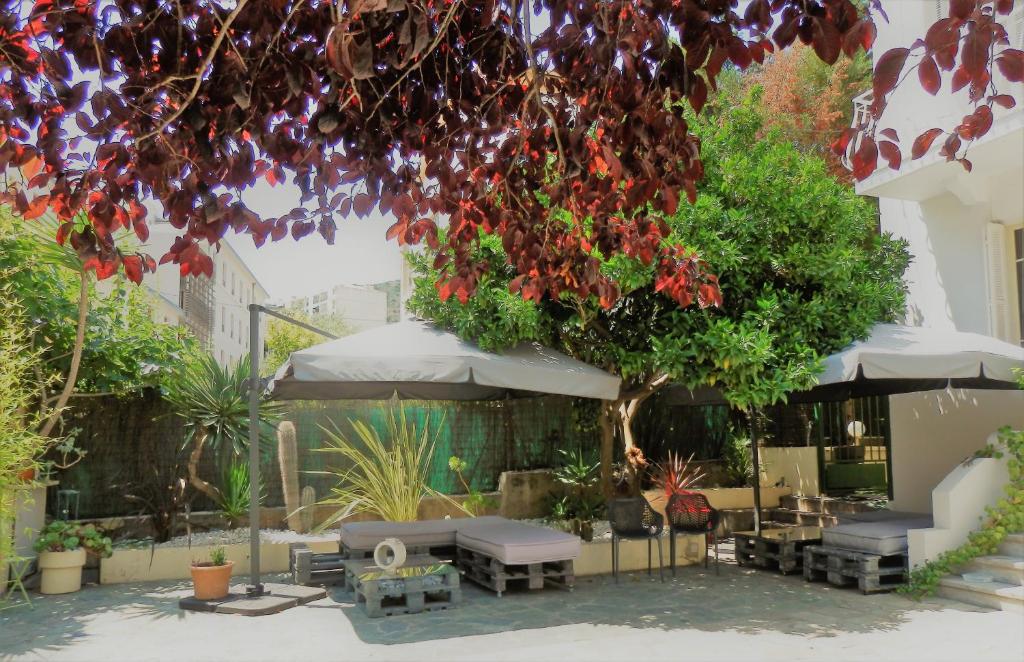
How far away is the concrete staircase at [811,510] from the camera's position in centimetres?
1052

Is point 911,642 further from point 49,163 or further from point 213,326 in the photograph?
point 213,326

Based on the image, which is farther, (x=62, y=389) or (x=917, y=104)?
(x=917, y=104)

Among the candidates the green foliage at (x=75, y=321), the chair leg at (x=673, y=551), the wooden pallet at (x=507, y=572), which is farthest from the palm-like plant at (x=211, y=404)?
the chair leg at (x=673, y=551)

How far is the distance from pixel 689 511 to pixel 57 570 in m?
5.90

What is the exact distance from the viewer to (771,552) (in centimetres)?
861

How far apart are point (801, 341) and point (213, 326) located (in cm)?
2670

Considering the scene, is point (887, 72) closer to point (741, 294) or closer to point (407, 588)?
point (407, 588)

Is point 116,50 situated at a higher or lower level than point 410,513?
higher

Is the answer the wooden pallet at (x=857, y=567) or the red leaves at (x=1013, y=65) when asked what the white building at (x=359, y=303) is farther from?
the red leaves at (x=1013, y=65)

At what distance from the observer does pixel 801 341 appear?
7.81m

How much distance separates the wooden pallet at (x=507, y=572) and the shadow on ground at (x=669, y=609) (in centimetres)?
11

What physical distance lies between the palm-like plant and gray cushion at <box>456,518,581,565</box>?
288cm

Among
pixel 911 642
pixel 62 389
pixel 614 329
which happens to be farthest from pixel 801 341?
pixel 62 389

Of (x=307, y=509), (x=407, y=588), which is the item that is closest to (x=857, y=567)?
(x=407, y=588)
